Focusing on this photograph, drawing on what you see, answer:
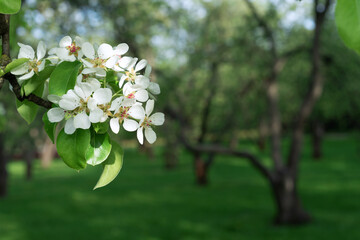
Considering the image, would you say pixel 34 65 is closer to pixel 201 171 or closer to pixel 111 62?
pixel 111 62

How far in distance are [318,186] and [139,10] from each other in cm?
1037

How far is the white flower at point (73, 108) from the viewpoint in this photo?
3.59ft

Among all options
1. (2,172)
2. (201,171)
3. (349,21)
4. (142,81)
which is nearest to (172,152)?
(201,171)

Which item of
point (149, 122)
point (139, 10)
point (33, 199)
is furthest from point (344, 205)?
point (149, 122)

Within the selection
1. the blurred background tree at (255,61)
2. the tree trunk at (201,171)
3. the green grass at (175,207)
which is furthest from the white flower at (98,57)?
the tree trunk at (201,171)

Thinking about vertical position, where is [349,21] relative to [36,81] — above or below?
above

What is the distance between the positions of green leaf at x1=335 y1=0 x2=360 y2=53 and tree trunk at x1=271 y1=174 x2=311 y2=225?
8472 millimetres

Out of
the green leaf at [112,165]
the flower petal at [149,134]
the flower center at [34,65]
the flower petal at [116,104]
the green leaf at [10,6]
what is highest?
the green leaf at [10,6]

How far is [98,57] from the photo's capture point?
4.07ft

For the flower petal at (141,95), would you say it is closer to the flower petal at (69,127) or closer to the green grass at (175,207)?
the flower petal at (69,127)

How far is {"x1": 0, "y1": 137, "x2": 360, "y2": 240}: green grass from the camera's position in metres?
10.1

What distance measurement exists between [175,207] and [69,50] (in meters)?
12.4

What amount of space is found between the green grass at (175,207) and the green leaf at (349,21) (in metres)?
8.77

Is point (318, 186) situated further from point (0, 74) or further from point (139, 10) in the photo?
point (0, 74)
